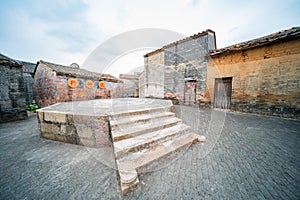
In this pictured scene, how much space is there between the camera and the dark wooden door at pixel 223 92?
6.53 metres

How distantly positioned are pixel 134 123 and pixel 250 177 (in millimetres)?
2269

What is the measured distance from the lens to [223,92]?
673 cm

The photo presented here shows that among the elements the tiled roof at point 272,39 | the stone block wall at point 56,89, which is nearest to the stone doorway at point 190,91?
the tiled roof at point 272,39

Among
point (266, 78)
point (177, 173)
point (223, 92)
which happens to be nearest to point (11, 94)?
point (177, 173)

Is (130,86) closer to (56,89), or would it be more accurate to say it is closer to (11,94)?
(56,89)

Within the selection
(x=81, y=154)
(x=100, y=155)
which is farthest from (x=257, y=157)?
(x=81, y=154)

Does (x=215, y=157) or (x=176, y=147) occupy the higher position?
(x=176, y=147)

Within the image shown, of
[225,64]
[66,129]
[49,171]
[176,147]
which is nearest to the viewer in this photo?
[49,171]

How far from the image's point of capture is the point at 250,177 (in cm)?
159

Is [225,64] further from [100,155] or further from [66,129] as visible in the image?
[66,129]

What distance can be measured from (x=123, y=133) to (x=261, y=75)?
7.37 m

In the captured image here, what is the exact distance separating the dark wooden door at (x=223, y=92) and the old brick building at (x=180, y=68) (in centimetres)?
91

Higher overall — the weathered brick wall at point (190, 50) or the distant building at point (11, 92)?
the weathered brick wall at point (190, 50)

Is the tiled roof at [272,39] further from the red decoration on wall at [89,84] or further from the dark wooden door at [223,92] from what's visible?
the red decoration on wall at [89,84]
